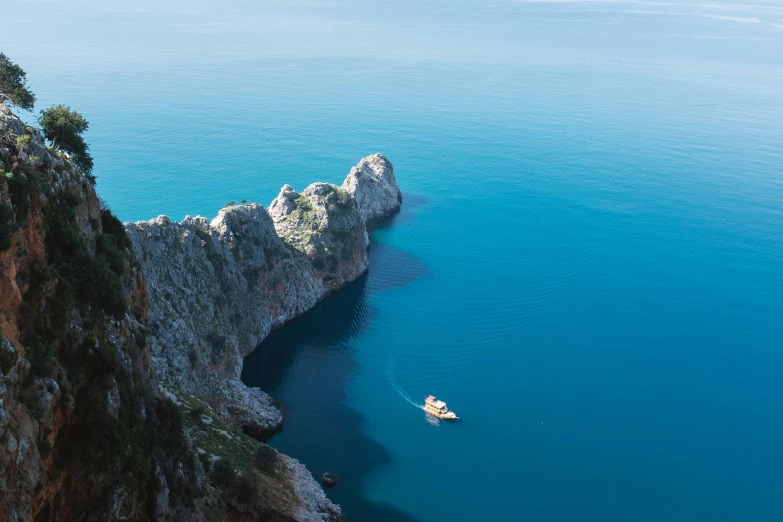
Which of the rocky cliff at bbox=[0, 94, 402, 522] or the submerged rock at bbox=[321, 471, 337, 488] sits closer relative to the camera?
the rocky cliff at bbox=[0, 94, 402, 522]

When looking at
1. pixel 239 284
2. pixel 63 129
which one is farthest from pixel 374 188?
pixel 63 129

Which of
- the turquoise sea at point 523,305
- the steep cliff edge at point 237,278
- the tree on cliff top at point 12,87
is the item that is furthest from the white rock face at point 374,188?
the tree on cliff top at point 12,87

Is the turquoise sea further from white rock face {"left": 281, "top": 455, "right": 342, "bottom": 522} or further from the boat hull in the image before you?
white rock face {"left": 281, "top": 455, "right": 342, "bottom": 522}

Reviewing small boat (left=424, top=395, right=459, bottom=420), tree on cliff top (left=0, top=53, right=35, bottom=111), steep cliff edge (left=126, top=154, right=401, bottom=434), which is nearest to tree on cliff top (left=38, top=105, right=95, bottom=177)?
tree on cliff top (left=0, top=53, right=35, bottom=111)

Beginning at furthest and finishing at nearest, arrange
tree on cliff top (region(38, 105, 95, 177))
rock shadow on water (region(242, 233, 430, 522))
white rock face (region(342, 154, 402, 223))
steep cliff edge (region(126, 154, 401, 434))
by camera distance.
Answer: white rock face (region(342, 154, 402, 223)) → steep cliff edge (region(126, 154, 401, 434)) → rock shadow on water (region(242, 233, 430, 522)) → tree on cliff top (region(38, 105, 95, 177))

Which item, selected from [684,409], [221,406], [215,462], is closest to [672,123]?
[684,409]

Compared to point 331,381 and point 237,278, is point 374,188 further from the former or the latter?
point 331,381
